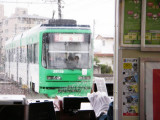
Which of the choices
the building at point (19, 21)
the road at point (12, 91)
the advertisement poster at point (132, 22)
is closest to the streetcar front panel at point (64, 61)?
the road at point (12, 91)

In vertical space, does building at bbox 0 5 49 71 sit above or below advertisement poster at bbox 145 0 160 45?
above

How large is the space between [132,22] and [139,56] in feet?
0.81

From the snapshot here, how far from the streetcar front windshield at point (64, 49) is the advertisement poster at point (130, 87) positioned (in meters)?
4.94

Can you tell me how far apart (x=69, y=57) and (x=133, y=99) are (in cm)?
515

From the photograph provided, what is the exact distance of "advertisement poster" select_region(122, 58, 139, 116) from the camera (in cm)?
217

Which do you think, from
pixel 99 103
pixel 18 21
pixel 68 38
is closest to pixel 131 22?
pixel 99 103

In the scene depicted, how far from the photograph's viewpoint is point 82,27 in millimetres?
7246

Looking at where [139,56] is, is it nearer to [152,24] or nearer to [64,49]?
[152,24]

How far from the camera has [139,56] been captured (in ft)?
7.11

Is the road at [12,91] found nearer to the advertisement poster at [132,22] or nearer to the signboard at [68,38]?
the signboard at [68,38]

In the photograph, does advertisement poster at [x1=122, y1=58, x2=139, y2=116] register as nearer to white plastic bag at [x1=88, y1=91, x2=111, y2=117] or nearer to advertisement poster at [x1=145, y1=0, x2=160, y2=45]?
advertisement poster at [x1=145, y1=0, x2=160, y2=45]

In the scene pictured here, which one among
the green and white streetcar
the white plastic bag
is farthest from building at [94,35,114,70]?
the white plastic bag

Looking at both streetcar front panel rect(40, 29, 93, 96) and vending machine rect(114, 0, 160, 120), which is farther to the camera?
streetcar front panel rect(40, 29, 93, 96)

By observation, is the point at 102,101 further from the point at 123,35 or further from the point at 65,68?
the point at 65,68
